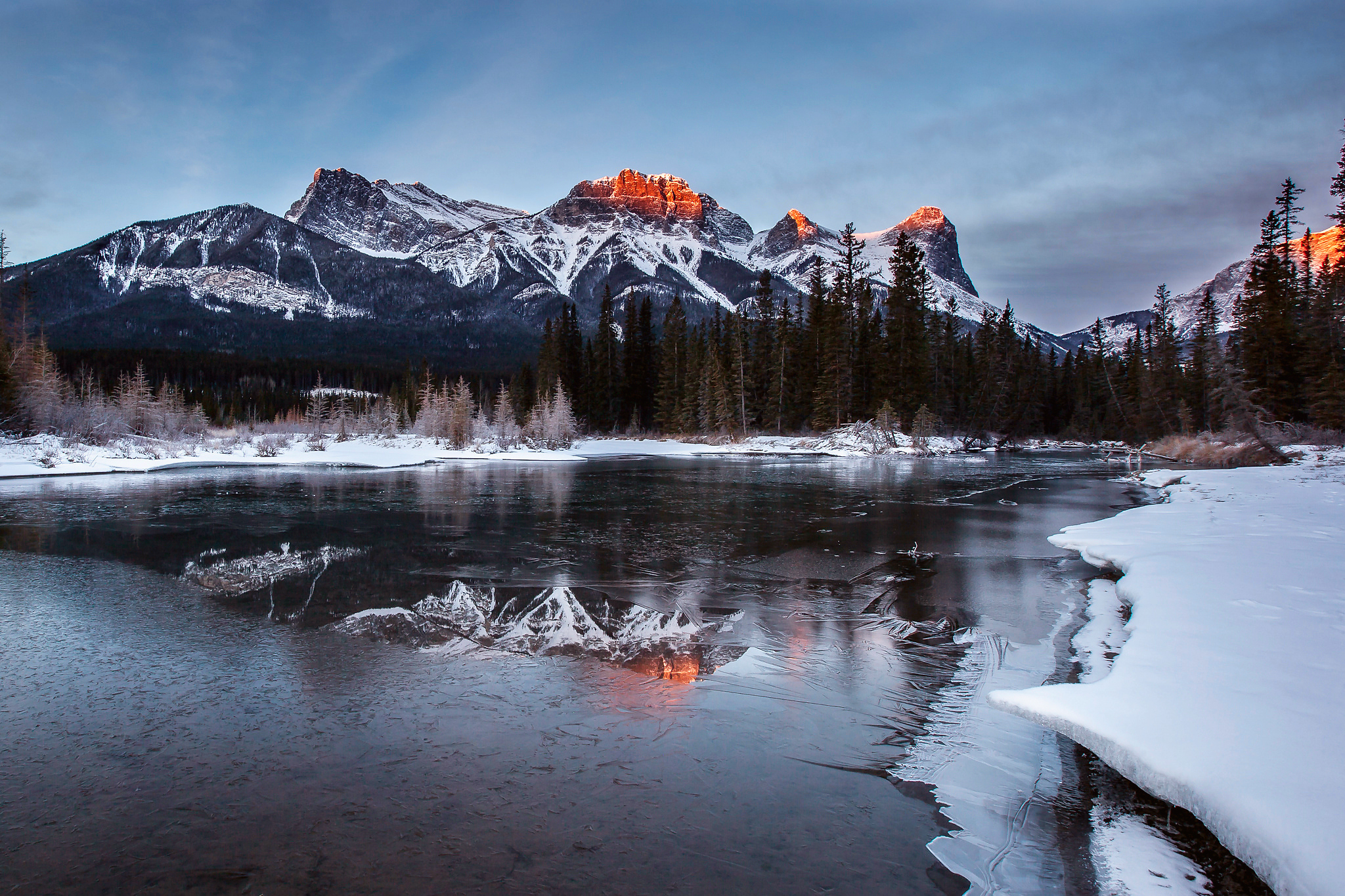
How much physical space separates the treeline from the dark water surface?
118 feet

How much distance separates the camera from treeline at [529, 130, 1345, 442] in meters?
38.2

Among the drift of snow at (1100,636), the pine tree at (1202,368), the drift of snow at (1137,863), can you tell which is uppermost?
the pine tree at (1202,368)

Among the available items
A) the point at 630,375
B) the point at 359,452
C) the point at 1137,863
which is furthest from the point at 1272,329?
the point at 359,452

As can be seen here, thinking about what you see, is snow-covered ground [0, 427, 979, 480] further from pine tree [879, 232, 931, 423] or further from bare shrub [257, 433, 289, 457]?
pine tree [879, 232, 931, 423]

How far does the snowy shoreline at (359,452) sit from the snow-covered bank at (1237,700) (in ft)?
112

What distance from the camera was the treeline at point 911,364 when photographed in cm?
3816

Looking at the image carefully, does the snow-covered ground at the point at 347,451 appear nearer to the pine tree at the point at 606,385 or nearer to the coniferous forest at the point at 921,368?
the coniferous forest at the point at 921,368

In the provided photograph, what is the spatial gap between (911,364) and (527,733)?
52.2m

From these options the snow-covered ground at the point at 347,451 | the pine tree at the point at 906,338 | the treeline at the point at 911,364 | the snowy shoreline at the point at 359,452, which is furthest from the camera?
the pine tree at the point at 906,338

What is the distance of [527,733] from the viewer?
4617 mm

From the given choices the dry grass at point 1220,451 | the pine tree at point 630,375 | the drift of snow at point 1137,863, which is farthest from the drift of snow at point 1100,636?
the pine tree at point 630,375

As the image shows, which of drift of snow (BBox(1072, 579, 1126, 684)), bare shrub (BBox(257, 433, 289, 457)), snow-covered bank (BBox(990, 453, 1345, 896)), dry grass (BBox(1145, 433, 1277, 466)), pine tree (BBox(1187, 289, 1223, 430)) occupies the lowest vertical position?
drift of snow (BBox(1072, 579, 1126, 684))

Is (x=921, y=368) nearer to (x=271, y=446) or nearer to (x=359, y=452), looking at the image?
(x=359, y=452)

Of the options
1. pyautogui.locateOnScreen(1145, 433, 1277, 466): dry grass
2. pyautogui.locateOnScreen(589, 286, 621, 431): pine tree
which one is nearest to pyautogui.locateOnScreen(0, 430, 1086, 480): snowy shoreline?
pyautogui.locateOnScreen(589, 286, 621, 431): pine tree
